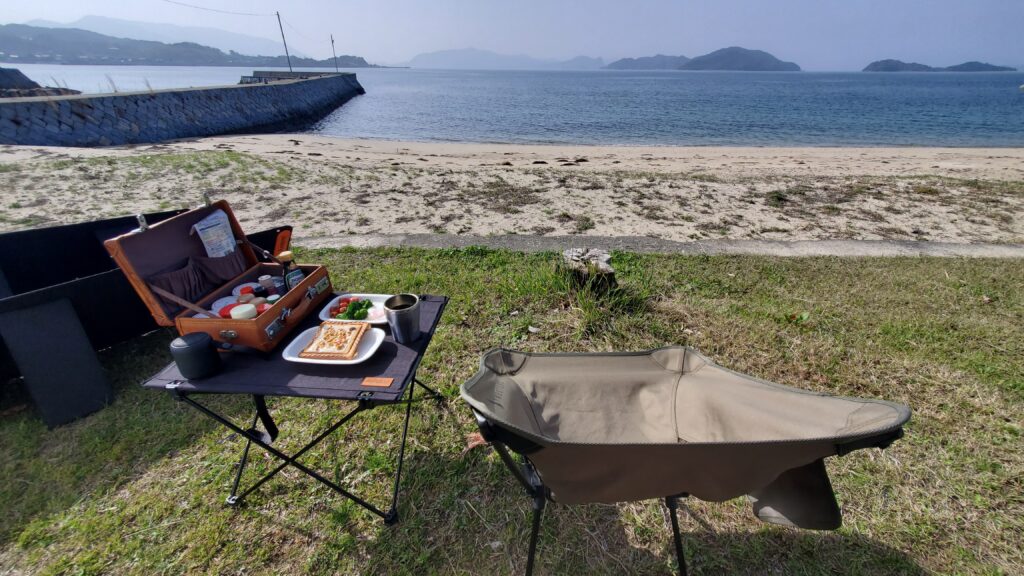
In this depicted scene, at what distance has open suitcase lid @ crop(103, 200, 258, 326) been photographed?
2443 millimetres

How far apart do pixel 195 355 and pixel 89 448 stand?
1.85 m

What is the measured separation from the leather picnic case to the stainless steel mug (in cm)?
63

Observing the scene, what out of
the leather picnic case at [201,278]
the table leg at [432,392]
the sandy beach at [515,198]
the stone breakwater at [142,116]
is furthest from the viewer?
the stone breakwater at [142,116]

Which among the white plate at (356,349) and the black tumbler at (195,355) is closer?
the black tumbler at (195,355)

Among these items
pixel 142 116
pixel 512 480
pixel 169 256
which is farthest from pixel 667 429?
pixel 142 116

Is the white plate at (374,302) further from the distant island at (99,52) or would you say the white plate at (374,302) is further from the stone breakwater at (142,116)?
the distant island at (99,52)

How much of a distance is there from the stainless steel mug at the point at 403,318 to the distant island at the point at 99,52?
202 meters

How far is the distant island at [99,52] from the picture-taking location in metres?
146

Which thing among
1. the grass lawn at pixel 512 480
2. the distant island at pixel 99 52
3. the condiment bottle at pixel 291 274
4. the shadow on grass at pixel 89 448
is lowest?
the shadow on grass at pixel 89 448

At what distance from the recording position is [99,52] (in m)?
162

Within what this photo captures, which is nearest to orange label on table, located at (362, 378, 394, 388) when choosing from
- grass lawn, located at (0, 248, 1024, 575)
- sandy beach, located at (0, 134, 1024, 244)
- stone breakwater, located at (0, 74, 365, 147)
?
grass lawn, located at (0, 248, 1024, 575)

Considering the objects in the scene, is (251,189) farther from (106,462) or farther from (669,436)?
(669,436)

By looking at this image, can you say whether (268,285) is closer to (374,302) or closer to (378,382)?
(374,302)

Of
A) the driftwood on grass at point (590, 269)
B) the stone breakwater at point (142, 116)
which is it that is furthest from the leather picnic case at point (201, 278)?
the stone breakwater at point (142, 116)
